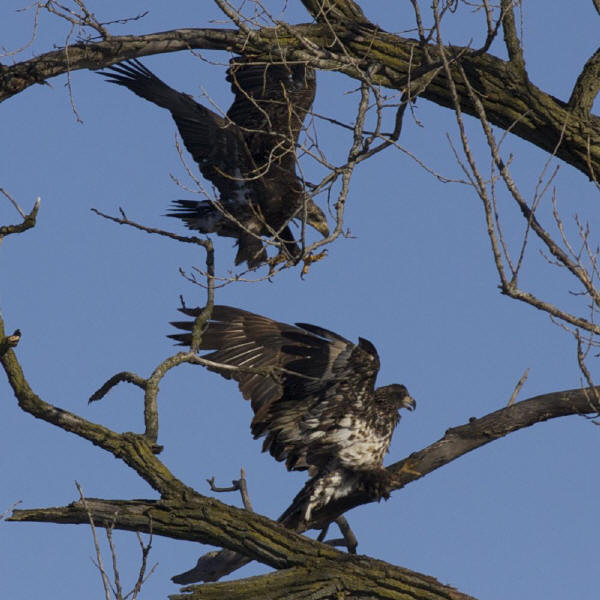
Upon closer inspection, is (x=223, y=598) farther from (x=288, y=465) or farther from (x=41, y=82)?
(x=41, y=82)

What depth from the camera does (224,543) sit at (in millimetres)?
5086

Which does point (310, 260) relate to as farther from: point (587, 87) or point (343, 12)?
point (587, 87)

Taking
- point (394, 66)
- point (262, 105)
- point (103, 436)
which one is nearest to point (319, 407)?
point (103, 436)

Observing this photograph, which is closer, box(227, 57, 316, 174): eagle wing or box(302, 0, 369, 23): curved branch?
box(302, 0, 369, 23): curved branch

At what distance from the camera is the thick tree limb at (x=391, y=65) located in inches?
262

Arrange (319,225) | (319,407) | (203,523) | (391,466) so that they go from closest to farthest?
1. (203,523)
2. (391,466)
3. (319,407)
4. (319,225)

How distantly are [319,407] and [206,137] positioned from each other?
2956 millimetres

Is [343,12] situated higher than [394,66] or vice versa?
[343,12]

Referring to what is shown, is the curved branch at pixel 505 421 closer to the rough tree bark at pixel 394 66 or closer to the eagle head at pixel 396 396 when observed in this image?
the eagle head at pixel 396 396

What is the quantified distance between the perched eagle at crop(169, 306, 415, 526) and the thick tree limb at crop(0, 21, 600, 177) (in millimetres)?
1643

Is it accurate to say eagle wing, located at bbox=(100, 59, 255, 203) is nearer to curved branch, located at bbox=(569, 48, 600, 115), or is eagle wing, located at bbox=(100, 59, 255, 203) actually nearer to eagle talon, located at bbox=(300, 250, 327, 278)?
eagle talon, located at bbox=(300, 250, 327, 278)

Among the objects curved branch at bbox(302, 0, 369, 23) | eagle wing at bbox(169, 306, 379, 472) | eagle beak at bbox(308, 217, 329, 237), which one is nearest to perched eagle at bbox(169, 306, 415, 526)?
eagle wing at bbox(169, 306, 379, 472)

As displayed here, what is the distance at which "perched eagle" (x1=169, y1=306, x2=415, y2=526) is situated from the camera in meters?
6.38

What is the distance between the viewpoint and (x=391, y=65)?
684cm
